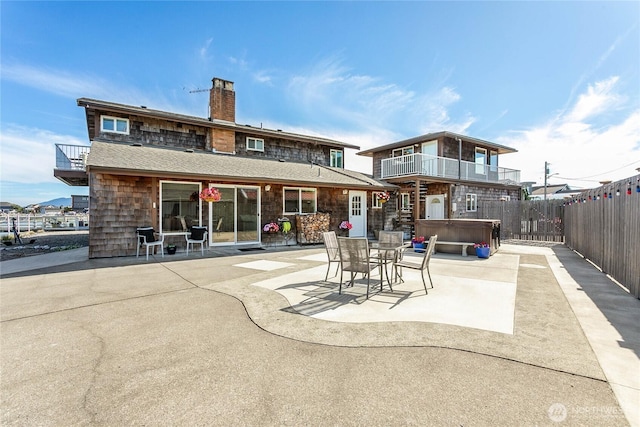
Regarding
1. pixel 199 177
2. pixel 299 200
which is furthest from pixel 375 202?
pixel 199 177

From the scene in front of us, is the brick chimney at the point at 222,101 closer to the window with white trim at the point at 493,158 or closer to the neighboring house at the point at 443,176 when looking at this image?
the neighboring house at the point at 443,176

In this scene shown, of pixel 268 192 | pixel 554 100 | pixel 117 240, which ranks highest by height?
pixel 554 100

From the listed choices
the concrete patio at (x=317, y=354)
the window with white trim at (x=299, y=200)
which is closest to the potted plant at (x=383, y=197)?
the window with white trim at (x=299, y=200)

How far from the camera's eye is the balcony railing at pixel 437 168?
15.5 m

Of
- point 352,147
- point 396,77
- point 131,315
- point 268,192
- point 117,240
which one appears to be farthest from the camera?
point 352,147

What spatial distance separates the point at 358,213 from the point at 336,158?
4.40 meters

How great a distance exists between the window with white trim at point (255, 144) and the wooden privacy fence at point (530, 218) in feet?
41.1

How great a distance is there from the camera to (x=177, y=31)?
10.8 meters

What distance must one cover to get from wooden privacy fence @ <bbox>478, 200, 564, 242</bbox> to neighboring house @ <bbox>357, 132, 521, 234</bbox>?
196 cm

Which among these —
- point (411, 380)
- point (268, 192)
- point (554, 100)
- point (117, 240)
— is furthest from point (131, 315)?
point (554, 100)

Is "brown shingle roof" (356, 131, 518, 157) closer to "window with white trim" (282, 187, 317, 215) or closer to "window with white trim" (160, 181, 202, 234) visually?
"window with white trim" (282, 187, 317, 215)

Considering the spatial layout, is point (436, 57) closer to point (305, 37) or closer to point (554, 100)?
point (305, 37)

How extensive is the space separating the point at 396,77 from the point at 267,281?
36.4 feet

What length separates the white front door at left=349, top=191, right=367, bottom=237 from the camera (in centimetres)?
1416
